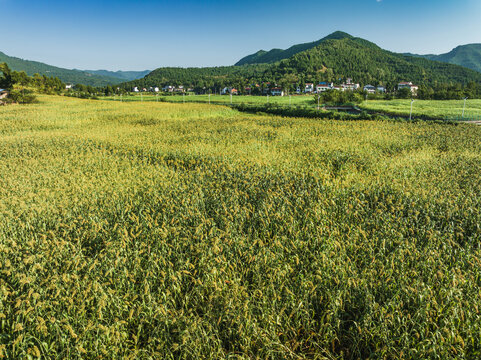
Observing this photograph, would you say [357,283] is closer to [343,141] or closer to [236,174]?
[236,174]

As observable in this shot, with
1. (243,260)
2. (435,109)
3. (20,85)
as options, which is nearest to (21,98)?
(20,85)

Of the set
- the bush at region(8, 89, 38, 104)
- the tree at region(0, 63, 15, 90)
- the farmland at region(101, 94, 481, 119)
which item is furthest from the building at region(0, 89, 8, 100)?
the farmland at region(101, 94, 481, 119)

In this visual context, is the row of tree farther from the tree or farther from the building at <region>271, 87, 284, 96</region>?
the building at <region>271, 87, 284, 96</region>

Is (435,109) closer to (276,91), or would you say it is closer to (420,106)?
(420,106)

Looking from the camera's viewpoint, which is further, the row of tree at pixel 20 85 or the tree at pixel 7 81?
the tree at pixel 7 81

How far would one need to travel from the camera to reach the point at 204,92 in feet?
590

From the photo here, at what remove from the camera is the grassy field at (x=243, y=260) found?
3.36 m

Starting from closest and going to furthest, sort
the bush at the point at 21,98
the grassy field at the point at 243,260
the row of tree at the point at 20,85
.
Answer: the grassy field at the point at 243,260
the bush at the point at 21,98
the row of tree at the point at 20,85

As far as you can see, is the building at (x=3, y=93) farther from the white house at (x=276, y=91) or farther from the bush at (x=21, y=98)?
the white house at (x=276, y=91)

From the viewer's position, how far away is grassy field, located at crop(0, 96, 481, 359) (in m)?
3.36

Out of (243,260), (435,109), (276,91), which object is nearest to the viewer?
(243,260)

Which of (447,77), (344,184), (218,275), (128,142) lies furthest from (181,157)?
(447,77)

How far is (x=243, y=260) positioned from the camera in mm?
5145

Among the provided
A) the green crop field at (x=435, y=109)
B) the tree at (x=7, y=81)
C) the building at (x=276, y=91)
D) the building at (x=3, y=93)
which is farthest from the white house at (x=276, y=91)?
the building at (x=3, y=93)
